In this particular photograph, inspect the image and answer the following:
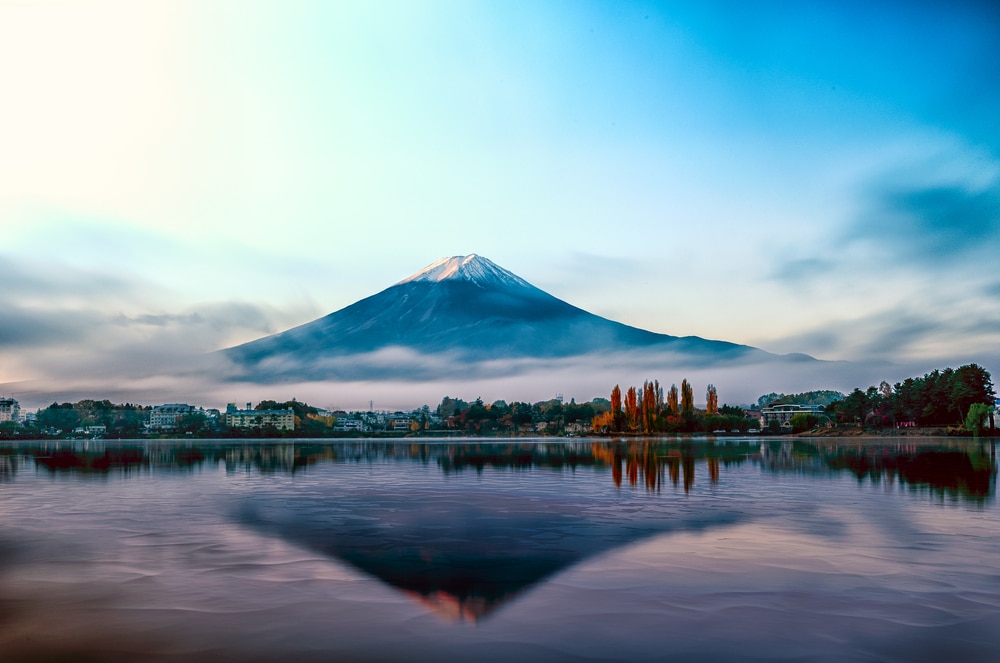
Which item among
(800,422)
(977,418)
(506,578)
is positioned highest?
(506,578)

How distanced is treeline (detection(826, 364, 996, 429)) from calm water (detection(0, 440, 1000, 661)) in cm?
11511

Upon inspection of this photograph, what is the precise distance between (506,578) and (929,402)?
15157cm

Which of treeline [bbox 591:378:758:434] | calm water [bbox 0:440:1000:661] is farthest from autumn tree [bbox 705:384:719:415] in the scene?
calm water [bbox 0:440:1000:661]

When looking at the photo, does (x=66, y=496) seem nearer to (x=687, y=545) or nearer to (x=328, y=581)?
(x=328, y=581)

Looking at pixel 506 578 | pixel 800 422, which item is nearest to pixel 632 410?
pixel 800 422

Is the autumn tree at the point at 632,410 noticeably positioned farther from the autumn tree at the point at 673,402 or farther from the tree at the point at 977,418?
the tree at the point at 977,418

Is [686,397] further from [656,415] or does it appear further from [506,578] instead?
[506,578]

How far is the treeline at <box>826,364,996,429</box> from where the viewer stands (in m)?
128

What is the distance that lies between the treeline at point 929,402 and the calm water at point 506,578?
115 metres

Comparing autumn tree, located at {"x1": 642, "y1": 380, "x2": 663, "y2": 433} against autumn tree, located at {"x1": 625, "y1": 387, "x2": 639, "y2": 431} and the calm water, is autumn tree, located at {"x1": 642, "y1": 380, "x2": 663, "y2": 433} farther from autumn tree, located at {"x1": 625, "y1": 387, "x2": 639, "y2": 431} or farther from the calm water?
the calm water

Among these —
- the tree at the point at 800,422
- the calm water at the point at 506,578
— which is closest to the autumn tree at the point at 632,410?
the tree at the point at 800,422

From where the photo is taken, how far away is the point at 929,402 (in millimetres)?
141375

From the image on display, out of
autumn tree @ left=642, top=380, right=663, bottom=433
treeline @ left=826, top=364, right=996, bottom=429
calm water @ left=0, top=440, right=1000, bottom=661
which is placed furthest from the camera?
autumn tree @ left=642, top=380, right=663, bottom=433

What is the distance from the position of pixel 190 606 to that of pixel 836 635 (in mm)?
9328
